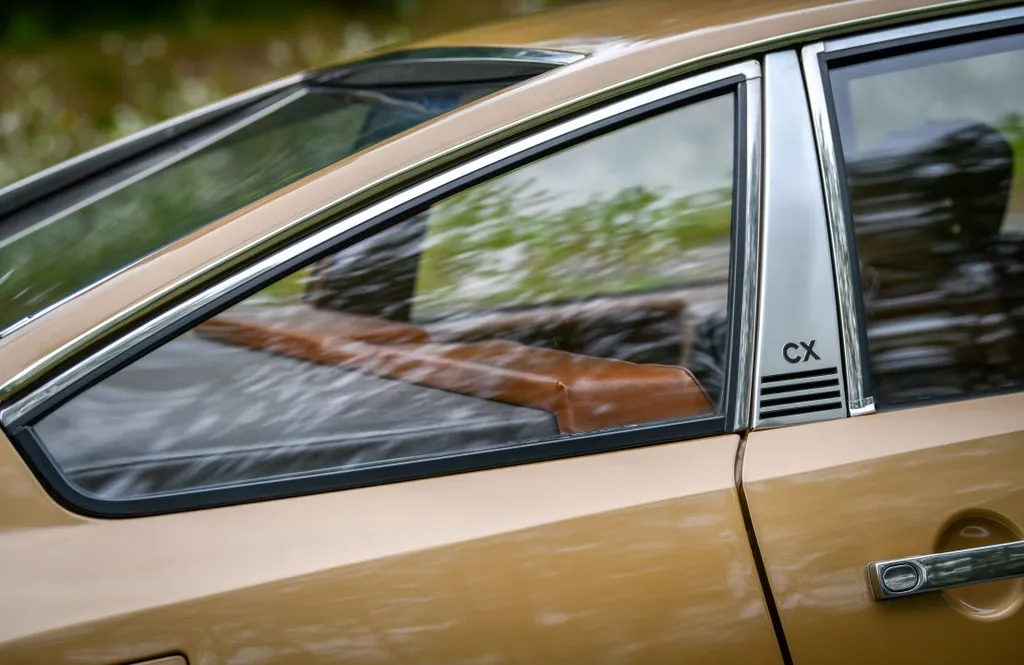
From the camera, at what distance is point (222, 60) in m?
7.75

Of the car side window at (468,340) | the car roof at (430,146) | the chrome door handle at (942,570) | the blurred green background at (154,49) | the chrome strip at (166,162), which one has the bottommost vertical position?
the chrome door handle at (942,570)

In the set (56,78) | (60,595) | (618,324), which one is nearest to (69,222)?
(60,595)

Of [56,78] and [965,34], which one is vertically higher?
[56,78]

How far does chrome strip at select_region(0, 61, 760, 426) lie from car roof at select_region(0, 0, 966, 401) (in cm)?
1

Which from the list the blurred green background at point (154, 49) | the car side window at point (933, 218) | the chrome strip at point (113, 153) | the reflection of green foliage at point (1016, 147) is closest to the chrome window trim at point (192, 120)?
the chrome strip at point (113, 153)

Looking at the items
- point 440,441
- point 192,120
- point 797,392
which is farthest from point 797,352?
point 192,120

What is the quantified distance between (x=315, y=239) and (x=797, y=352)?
686mm

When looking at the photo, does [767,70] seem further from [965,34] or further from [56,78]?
[56,78]

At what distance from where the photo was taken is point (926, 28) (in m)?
1.70

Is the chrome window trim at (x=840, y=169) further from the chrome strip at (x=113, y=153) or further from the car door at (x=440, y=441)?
the chrome strip at (x=113, y=153)

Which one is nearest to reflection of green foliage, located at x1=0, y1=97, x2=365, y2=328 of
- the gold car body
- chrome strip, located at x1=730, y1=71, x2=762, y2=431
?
the gold car body

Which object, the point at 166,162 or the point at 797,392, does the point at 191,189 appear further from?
the point at 797,392

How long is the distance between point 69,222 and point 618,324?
1115 millimetres

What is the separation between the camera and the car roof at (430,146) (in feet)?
4.82
